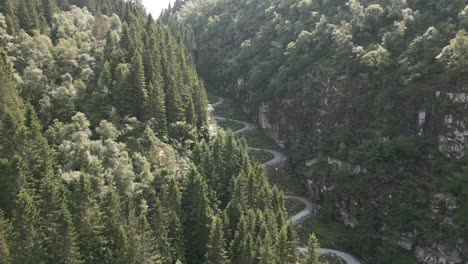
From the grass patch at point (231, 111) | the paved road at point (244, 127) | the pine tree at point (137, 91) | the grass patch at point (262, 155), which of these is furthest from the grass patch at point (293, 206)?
the grass patch at point (231, 111)

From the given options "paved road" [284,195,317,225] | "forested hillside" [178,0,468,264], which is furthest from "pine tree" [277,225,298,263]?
"forested hillside" [178,0,468,264]

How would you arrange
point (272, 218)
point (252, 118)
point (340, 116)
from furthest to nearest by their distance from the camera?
point (252, 118)
point (340, 116)
point (272, 218)

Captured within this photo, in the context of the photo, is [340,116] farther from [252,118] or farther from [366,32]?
[252,118]

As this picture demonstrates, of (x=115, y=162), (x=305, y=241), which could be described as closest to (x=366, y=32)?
(x=305, y=241)

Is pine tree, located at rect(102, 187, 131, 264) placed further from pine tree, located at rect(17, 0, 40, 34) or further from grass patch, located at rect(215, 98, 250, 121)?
grass patch, located at rect(215, 98, 250, 121)

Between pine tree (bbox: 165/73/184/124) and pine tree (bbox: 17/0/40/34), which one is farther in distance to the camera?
pine tree (bbox: 17/0/40/34)

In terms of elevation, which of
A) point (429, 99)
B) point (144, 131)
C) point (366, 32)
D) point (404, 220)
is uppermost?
point (366, 32)

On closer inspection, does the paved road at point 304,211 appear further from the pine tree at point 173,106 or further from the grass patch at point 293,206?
the pine tree at point 173,106
